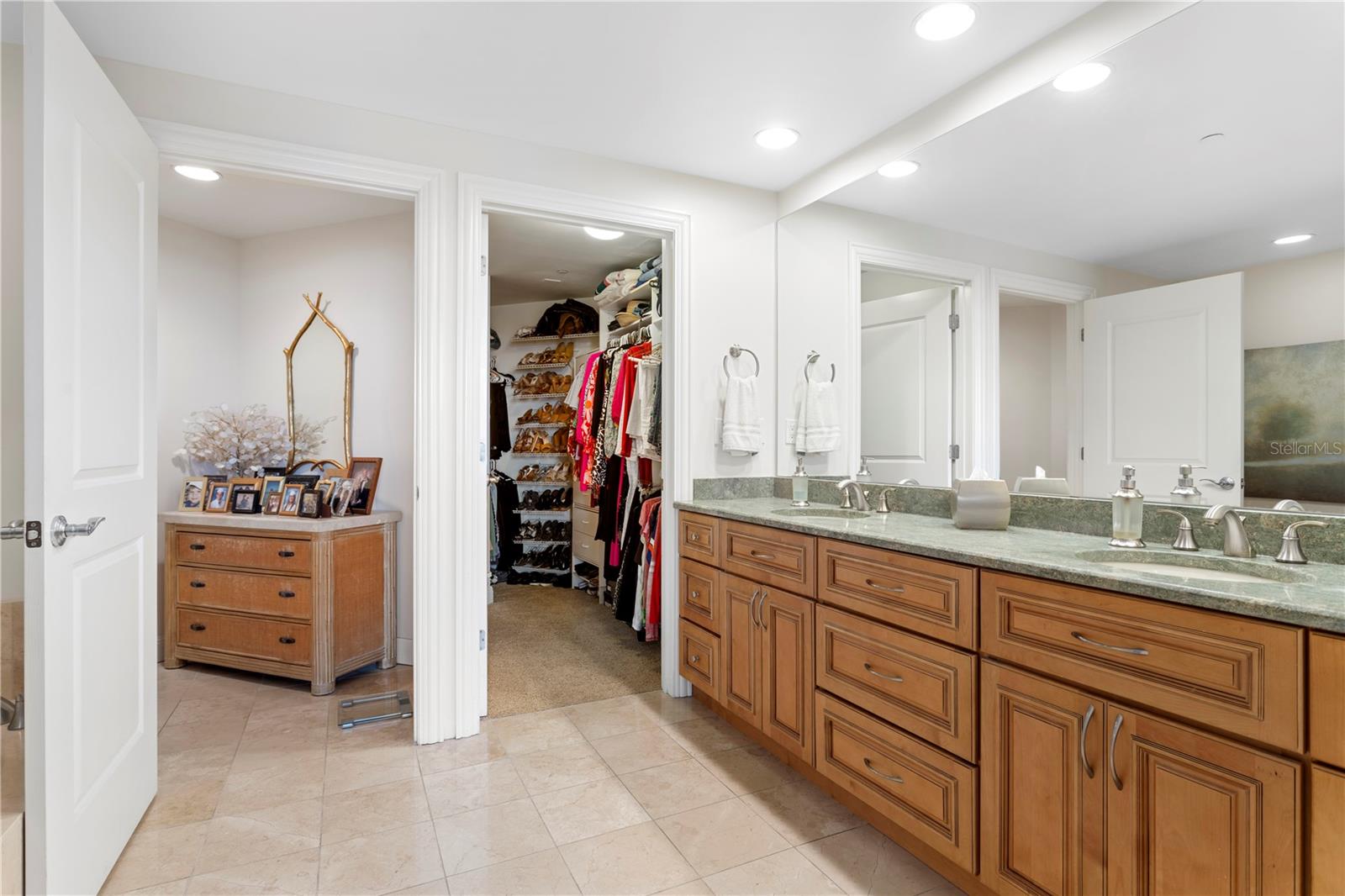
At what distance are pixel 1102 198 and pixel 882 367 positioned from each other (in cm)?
97

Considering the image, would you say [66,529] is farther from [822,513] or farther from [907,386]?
[907,386]

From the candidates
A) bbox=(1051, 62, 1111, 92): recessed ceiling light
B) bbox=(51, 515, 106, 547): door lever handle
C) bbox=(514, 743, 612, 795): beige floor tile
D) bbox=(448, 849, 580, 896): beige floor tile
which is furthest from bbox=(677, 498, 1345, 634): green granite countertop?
bbox=(51, 515, 106, 547): door lever handle

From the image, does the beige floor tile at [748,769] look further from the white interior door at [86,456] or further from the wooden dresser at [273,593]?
the wooden dresser at [273,593]

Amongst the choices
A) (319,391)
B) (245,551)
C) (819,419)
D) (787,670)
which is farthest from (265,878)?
(319,391)

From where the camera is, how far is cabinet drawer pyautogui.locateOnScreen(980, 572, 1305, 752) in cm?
98

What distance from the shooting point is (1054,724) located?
129 centimetres

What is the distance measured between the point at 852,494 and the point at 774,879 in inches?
55.9

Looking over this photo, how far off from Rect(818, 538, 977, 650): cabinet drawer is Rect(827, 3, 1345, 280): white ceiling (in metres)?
0.97

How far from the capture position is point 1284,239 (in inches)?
57.1

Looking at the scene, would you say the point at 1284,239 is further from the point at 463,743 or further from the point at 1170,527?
the point at 463,743

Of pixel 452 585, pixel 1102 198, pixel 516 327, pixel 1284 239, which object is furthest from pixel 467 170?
pixel 516 327

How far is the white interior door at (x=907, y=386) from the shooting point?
2.41m

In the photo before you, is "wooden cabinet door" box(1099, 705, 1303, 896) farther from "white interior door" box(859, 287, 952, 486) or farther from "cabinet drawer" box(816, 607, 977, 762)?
"white interior door" box(859, 287, 952, 486)

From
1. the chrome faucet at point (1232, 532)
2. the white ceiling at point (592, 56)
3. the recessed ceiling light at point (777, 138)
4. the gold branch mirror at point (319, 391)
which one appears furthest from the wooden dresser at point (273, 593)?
the chrome faucet at point (1232, 532)
